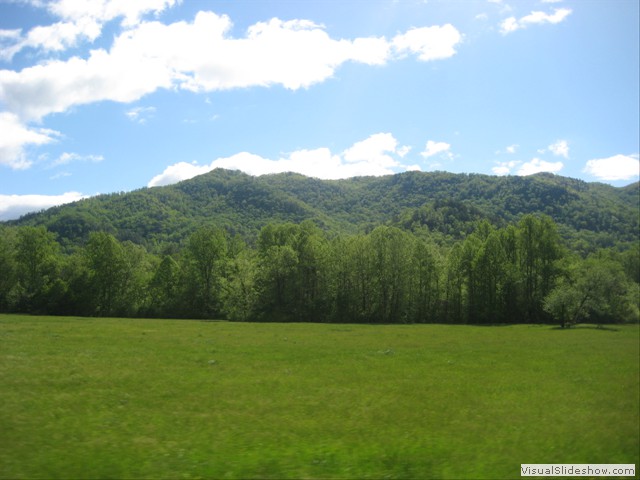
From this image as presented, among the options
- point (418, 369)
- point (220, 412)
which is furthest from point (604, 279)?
point (220, 412)

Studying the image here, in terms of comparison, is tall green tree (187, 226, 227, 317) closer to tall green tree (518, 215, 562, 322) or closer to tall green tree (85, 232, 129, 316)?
tall green tree (85, 232, 129, 316)

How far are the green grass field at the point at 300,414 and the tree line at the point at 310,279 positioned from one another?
56.8 metres

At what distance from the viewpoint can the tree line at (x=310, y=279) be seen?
284 ft

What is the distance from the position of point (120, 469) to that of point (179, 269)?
9144 centimetres

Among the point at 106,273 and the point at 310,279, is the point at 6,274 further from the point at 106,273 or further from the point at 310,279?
the point at 310,279

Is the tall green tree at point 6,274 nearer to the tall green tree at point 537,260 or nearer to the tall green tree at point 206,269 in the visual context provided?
the tall green tree at point 206,269

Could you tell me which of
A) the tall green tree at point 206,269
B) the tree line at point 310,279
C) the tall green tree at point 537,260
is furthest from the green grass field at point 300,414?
the tall green tree at point 206,269

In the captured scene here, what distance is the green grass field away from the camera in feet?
40.8

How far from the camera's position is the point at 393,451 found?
1362cm

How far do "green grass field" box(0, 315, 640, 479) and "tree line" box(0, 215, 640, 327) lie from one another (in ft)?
186

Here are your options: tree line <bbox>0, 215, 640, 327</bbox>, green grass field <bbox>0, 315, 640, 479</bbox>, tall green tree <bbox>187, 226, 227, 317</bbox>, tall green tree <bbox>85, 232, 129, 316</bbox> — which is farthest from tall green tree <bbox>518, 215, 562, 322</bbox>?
tall green tree <bbox>85, 232, 129, 316</bbox>

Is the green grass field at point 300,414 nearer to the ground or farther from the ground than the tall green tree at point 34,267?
nearer to the ground

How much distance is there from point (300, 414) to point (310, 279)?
7410 cm

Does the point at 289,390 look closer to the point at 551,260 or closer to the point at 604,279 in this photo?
the point at 604,279
